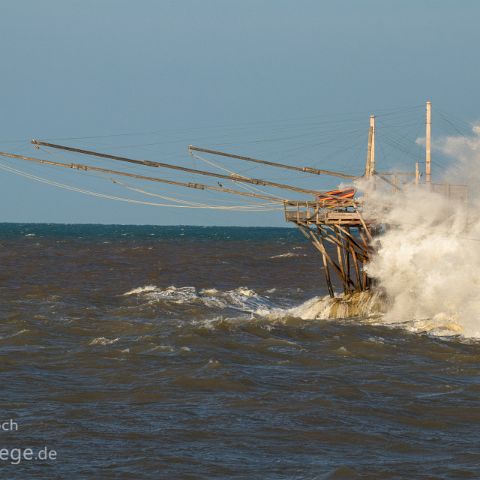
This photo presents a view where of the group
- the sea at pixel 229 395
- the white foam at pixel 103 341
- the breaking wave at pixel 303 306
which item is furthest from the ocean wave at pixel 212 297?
the white foam at pixel 103 341

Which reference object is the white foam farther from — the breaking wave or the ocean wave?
the ocean wave

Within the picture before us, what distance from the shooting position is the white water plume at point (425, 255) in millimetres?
33562

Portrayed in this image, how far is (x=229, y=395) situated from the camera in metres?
22.1

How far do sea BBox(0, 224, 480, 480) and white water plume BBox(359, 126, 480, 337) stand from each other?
1391 mm

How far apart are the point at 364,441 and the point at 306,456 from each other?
1463 millimetres

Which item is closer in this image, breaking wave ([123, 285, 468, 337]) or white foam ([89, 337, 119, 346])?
white foam ([89, 337, 119, 346])

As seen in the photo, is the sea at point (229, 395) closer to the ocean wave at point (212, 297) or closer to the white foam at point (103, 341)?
the white foam at point (103, 341)

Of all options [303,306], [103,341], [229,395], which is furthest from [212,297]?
[229,395]

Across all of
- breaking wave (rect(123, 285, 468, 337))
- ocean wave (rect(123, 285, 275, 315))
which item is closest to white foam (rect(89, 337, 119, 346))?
breaking wave (rect(123, 285, 468, 337))

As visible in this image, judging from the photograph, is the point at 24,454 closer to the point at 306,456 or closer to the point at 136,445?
the point at 136,445

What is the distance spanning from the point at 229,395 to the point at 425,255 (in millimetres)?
14136

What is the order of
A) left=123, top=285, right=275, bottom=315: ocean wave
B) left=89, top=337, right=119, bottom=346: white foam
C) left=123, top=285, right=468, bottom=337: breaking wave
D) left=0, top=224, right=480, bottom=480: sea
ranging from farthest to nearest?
left=123, top=285, right=275, bottom=315: ocean wave, left=123, top=285, right=468, bottom=337: breaking wave, left=89, top=337, right=119, bottom=346: white foam, left=0, top=224, right=480, bottom=480: sea

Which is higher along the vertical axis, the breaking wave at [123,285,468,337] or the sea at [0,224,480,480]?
the breaking wave at [123,285,468,337]

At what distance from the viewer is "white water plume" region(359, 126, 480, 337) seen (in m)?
33.6
